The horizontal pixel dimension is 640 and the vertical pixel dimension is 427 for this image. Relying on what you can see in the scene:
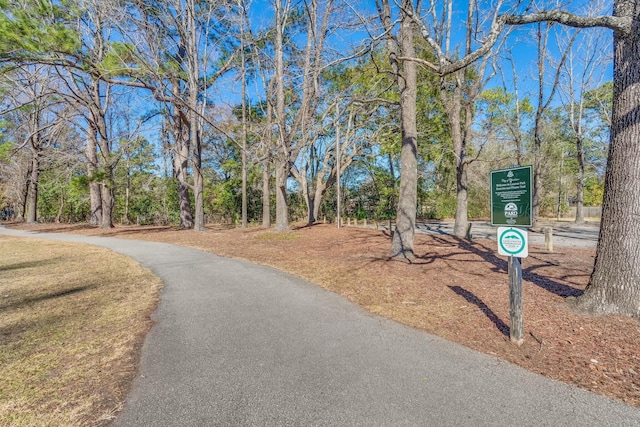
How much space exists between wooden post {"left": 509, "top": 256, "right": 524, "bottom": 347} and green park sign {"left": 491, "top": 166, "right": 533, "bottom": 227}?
1.48 ft

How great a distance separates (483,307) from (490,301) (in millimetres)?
303

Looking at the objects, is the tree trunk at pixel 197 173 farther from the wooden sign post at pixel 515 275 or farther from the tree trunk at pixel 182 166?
the wooden sign post at pixel 515 275

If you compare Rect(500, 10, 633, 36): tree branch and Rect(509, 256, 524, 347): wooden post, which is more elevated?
Rect(500, 10, 633, 36): tree branch

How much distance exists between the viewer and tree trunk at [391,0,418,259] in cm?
762

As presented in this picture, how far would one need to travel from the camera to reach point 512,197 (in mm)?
3098

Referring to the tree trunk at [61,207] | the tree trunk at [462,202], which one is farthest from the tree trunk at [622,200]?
the tree trunk at [61,207]

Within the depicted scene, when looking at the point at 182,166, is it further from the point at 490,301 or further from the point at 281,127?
the point at 490,301

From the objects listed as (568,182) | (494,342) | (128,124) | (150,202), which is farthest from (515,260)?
(568,182)

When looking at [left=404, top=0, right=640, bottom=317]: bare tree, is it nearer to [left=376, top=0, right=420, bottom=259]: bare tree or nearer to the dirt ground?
the dirt ground

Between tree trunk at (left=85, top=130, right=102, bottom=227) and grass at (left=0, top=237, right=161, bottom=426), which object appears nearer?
grass at (left=0, top=237, right=161, bottom=426)

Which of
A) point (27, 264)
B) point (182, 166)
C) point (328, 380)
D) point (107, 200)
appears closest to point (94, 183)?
→ point (107, 200)

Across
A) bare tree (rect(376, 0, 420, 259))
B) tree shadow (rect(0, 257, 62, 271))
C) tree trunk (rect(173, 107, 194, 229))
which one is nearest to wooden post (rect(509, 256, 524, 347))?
bare tree (rect(376, 0, 420, 259))

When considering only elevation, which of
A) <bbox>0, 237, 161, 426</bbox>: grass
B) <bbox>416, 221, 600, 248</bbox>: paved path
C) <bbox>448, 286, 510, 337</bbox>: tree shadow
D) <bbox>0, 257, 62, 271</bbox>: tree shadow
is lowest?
<bbox>0, 237, 161, 426</bbox>: grass

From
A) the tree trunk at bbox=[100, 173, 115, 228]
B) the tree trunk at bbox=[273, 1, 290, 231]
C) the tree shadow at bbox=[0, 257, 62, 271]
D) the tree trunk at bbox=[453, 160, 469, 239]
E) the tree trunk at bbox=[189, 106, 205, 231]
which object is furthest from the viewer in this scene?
the tree trunk at bbox=[100, 173, 115, 228]
